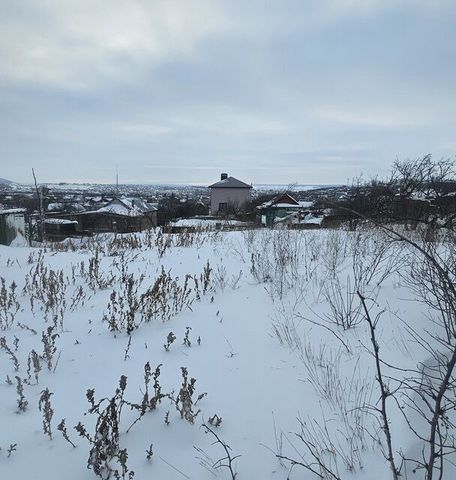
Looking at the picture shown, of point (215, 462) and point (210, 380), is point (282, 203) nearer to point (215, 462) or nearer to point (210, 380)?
point (210, 380)

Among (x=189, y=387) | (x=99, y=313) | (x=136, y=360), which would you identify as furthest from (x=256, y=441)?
(x=99, y=313)

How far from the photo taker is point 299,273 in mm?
5203

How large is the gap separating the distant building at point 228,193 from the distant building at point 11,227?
1275 inches

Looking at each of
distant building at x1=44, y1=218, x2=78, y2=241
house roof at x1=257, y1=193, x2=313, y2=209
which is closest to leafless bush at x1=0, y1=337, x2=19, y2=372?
house roof at x1=257, y1=193, x2=313, y2=209

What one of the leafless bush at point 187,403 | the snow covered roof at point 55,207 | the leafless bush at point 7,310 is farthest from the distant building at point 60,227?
the leafless bush at point 187,403

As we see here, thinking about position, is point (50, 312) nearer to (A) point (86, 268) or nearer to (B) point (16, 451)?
(A) point (86, 268)

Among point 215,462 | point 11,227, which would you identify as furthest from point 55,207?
point 215,462

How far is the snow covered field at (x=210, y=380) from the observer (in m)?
1.91

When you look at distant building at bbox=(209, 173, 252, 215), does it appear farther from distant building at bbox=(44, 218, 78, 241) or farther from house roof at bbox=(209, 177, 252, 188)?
distant building at bbox=(44, 218, 78, 241)

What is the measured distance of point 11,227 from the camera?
1441 cm

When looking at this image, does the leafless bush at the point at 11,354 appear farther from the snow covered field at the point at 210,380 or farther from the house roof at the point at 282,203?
the house roof at the point at 282,203

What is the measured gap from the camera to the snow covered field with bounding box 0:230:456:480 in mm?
1907

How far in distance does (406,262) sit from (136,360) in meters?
3.68

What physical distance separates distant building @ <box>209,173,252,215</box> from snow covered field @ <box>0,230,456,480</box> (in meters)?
42.6
